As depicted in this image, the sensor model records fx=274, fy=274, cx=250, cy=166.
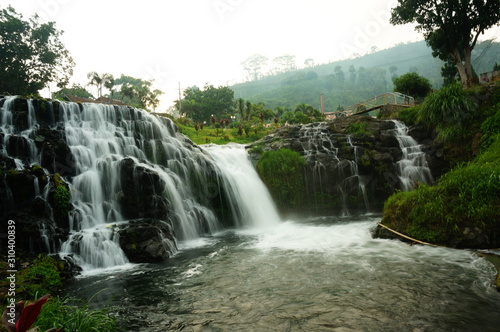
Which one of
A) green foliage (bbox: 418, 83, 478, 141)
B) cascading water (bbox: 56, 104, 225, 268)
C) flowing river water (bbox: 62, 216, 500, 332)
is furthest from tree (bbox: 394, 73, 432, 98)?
flowing river water (bbox: 62, 216, 500, 332)

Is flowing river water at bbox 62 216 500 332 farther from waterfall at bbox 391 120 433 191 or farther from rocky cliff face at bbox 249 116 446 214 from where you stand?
waterfall at bbox 391 120 433 191

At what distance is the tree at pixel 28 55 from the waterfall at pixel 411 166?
33925mm

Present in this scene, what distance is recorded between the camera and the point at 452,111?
12.4 metres

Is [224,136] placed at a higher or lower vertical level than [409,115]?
higher

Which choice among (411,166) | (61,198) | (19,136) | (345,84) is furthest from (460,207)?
(345,84)

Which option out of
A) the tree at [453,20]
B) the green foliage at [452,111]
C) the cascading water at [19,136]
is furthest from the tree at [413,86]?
the cascading water at [19,136]

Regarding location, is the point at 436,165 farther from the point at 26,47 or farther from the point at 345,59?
the point at 345,59

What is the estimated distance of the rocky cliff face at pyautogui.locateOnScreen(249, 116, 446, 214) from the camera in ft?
42.6

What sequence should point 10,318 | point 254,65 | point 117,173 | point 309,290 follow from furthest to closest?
point 254,65 → point 117,173 → point 309,290 → point 10,318

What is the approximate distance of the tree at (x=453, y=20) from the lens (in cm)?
1609

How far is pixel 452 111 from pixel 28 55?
36331 millimetres

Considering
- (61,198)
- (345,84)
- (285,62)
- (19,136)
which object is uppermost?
(285,62)

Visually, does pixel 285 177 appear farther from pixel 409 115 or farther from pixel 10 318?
pixel 10 318

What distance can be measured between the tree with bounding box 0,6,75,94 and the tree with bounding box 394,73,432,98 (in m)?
34.4
